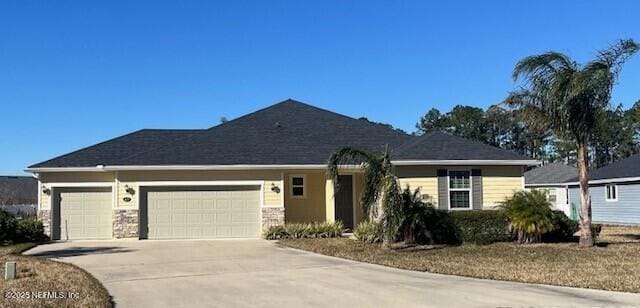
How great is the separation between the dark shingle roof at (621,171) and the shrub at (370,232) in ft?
54.8

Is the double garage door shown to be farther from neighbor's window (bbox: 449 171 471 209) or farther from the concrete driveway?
neighbor's window (bbox: 449 171 471 209)

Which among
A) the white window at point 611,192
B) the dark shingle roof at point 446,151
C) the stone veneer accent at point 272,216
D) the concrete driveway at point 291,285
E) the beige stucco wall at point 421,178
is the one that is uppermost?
the dark shingle roof at point 446,151

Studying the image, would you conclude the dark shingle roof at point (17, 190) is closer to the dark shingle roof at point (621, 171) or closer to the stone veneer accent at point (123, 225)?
the stone veneer accent at point (123, 225)

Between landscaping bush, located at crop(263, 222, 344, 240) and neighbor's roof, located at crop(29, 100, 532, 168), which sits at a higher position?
neighbor's roof, located at crop(29, 100, 532, 168)

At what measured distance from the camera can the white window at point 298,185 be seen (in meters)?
25.5

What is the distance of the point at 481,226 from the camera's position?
19.3m

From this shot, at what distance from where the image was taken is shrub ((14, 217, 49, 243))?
72.3 feet

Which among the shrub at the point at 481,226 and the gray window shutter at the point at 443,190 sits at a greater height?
the gray window shutter at the point at 443,190

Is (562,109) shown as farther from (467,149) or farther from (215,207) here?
(215,207)

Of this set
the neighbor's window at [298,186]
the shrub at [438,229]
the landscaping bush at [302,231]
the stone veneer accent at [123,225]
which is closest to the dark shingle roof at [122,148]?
the stone veneer accent at [123,225]

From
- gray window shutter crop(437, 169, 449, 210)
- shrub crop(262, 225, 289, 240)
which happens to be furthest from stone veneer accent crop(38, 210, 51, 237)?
gray window shutter crop(437, 169, 449, 210)

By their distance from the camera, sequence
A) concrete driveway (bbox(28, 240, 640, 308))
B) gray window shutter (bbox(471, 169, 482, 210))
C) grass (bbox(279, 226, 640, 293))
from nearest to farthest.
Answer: concrete driveway (bbox(28, 240, 640, 308)) < grass (bbox(279, 226, 640, 293)) < gray window shutter (bbox(471, 169, 482, 210))

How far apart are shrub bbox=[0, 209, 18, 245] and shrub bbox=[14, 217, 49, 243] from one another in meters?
0.29

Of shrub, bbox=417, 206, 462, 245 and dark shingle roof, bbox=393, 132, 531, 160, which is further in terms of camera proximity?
dark shingle roof, bbox=393, 132, 531, 160
